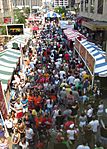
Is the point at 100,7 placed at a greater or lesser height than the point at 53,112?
greater

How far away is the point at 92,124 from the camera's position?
1067 centimetres

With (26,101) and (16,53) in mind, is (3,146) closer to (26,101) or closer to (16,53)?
(26,101)

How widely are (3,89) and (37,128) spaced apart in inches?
108

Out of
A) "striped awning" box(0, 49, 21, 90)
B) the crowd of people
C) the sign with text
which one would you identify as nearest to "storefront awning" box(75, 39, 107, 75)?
the crowd of people

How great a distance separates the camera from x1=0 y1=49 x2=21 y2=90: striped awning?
13958 millimetres

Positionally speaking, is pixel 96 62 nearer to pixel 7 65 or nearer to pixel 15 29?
pixel 7 65

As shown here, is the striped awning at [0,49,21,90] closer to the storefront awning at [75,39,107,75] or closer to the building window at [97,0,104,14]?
the storefront awning at [75,39,107,75]

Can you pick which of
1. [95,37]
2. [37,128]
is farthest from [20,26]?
[37,128]

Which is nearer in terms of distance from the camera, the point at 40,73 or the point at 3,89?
the point at 3,89

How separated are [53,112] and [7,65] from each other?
→ 17.1ft

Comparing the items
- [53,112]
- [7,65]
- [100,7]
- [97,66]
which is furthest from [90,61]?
[100,7]

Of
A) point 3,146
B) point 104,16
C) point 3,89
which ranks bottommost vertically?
point 3,146

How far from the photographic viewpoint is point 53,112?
39.3 ft

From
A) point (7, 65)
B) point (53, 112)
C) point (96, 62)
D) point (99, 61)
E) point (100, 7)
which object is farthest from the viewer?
point (100, 7)
